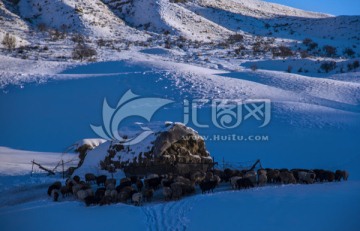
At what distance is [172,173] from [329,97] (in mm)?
14411

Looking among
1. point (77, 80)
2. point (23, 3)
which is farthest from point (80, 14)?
point (77, 80)

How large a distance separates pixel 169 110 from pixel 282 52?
21.0 m

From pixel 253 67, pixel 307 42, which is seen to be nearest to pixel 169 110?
pixel 253 67

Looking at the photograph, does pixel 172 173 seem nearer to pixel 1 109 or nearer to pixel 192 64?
pixel 1 109

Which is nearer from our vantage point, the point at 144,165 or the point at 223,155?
the point at 144,165

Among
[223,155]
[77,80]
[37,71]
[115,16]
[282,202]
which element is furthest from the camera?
[115,16]

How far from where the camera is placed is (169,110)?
85.2 feet

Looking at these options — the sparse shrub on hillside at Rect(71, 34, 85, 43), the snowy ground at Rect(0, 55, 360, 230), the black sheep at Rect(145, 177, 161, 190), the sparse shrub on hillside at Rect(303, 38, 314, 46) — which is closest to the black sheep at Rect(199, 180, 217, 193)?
the snowy ground at Rect(0, 55, 360, 230)

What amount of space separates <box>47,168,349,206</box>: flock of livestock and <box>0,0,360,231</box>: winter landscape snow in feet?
1.01

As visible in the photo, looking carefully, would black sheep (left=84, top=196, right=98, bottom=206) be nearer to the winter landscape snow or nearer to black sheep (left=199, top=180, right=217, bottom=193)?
the winter landscape snow

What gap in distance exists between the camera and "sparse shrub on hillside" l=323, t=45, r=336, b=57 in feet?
152

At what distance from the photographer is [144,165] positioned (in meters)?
17.5

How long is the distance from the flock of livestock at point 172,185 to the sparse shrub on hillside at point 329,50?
33.1 meters

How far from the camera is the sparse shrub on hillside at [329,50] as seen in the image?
46231 millimetres
